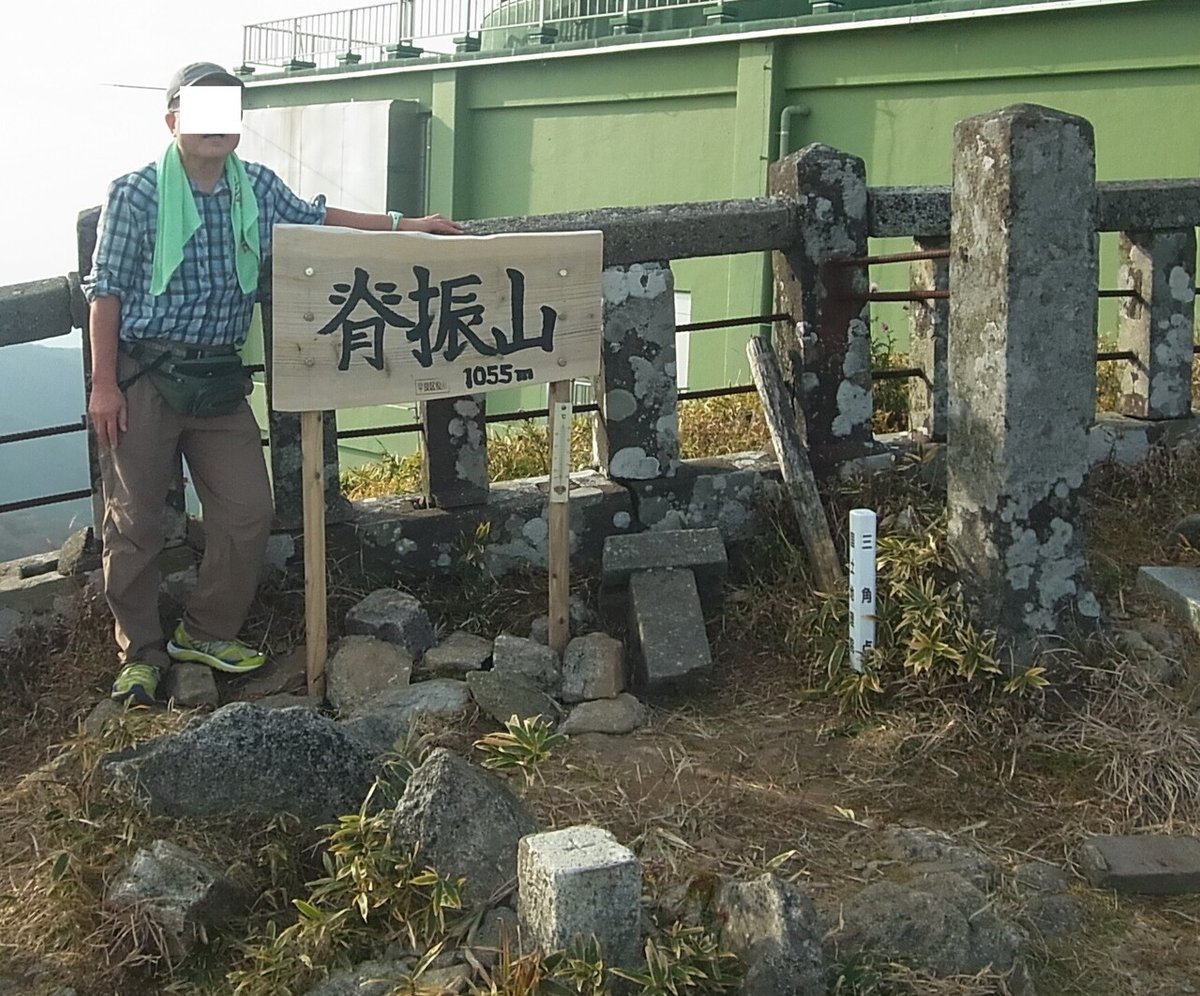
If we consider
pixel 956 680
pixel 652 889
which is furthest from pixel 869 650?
pixel 652 889

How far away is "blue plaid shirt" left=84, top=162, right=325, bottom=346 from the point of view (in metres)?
4.44

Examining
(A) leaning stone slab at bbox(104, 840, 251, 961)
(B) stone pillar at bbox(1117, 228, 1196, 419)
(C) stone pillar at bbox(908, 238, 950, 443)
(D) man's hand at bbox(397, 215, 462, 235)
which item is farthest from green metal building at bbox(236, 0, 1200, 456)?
(A) leaning stone slab at bbox(104, 840, 251, 961)

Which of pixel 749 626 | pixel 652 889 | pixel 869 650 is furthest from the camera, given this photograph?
pixel 749 626

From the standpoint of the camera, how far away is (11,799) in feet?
13.4

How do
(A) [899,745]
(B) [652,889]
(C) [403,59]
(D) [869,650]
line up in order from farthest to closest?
1. (C) [403,59]
2. (D) [869,650]
3. (A) [899,745]
4. (B) [652,889]

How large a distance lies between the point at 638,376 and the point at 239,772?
7.70 feet

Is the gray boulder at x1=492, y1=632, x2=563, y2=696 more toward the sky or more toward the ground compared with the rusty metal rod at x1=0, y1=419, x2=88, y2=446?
more toward the ground

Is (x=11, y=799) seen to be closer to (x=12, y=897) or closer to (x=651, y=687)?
(x=12, y=897)

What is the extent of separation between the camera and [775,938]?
10.0 feet

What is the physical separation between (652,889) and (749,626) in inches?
71.6

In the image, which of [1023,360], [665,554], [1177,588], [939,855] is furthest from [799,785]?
[1177,588]

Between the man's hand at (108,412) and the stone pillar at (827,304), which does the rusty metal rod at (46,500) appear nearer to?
the man's hand at (108,412)

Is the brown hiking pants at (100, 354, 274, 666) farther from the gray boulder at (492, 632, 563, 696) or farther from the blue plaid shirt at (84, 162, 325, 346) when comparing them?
the gray boulder at (492, 632, 563, 696)

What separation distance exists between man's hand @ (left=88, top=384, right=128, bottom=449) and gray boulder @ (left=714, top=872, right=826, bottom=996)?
2499 mm
